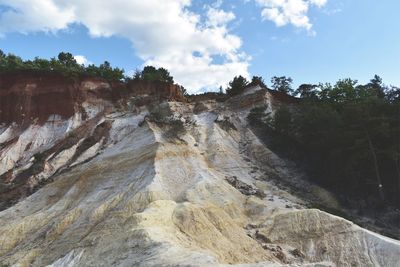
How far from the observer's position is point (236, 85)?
53719 mm

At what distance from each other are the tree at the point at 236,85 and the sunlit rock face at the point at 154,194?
3.58 m

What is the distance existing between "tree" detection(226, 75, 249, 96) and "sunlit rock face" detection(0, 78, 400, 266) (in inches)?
141

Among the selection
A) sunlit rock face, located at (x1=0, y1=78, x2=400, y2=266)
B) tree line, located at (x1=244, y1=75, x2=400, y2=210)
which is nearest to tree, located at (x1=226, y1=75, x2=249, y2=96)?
sunlit rock face, located at (x1=0, y1=78, x2=400, y2=266)

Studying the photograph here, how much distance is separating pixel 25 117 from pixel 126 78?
40.5 feet

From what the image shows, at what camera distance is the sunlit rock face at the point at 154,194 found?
18812 millimetres

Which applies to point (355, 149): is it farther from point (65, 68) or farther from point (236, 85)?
point (65, 68)

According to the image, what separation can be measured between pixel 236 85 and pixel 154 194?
30947 mm

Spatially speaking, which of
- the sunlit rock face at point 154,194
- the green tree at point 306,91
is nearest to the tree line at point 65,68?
the sunlit rock face at point 154,194

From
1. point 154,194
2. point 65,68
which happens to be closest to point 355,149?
point 154,194

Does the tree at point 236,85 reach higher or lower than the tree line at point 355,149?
higher

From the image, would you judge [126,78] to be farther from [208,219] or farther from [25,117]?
[208,219]

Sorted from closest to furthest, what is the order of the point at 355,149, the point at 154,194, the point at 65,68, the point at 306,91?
the point at 154,194, the point at 355,149, the point at 65,68, the point at 306,91

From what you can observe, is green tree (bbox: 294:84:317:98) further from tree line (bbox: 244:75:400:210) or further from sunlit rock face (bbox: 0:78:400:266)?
tree line (bbox: 244:75:400:210)

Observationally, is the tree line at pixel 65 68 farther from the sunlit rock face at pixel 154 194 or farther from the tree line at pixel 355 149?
the tree line at pixel 355 149
